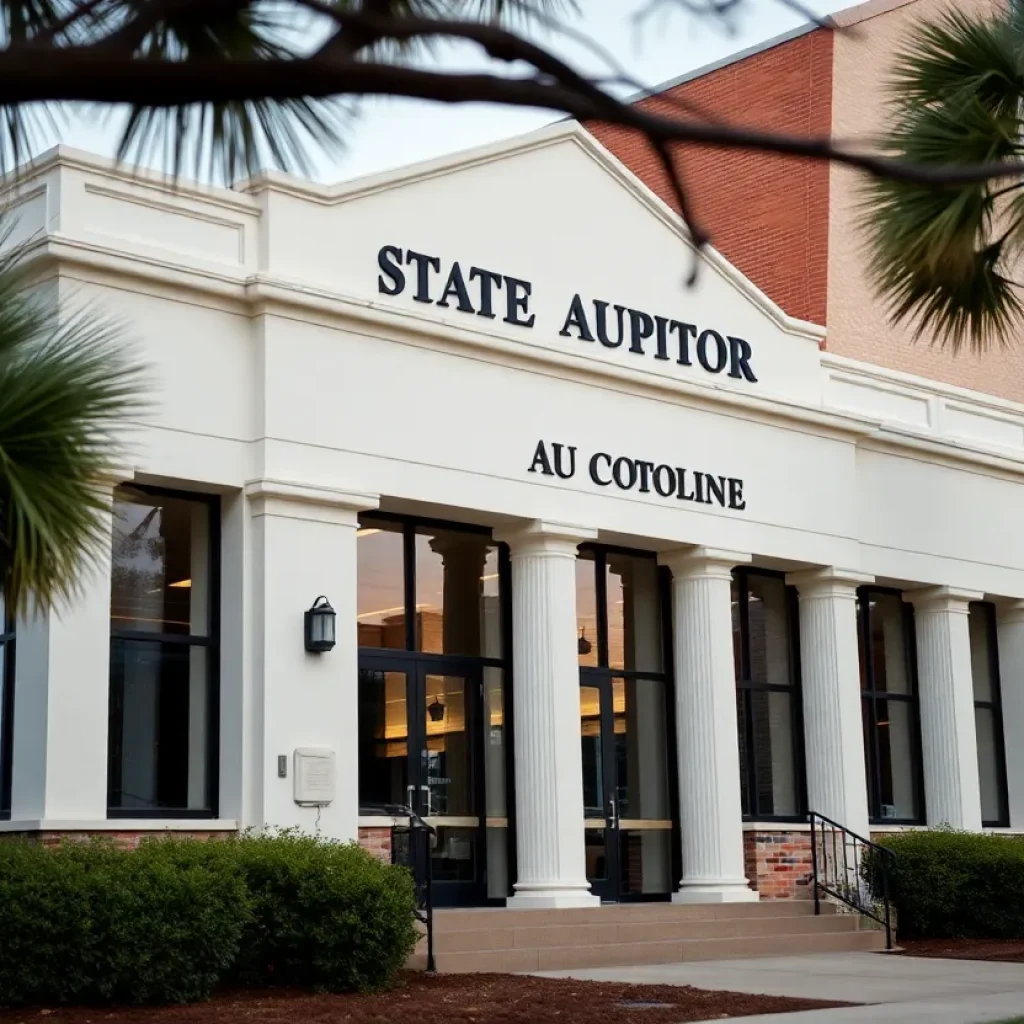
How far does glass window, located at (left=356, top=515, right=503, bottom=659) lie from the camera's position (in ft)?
59.5

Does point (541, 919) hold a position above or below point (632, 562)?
below

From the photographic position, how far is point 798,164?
27.8m

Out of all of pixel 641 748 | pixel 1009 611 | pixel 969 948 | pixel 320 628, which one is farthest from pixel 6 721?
pixel 1009 611

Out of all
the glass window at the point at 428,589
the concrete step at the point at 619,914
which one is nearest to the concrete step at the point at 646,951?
the concrete step at the point at 619,914

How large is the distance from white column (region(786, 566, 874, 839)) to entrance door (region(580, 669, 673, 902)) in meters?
1.99

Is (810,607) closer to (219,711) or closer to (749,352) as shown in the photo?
(749,352)

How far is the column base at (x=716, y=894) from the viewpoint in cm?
1930

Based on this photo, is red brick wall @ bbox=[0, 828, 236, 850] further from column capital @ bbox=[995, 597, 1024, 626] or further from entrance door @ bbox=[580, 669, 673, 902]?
column capital @ bbox=[995, 597, 1024, 626]

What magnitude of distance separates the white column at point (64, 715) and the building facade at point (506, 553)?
1.3 inches

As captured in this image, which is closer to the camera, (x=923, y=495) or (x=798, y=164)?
(x=923, y=495)

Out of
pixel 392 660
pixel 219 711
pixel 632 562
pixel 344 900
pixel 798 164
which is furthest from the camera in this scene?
pixel 798 164

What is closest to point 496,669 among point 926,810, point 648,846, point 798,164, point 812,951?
point 648,846

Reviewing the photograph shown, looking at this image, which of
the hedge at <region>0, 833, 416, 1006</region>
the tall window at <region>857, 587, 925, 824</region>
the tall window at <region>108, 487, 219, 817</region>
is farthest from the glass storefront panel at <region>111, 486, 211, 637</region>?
the tall window at <region>857, 587, 925, 824</region>

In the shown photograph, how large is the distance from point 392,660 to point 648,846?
4278mm
